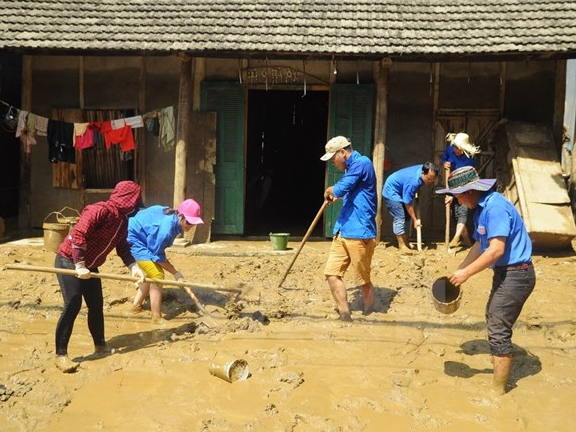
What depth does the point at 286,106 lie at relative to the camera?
14859mm

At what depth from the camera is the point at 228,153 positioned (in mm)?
10898

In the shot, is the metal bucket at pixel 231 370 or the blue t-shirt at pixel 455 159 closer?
the metal bucket at pixel 231 370

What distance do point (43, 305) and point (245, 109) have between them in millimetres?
5123

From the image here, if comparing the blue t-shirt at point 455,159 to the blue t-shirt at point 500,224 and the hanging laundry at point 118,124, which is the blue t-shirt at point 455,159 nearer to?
the blue t-shirt at point 500,224

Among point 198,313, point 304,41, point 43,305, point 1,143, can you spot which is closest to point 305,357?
point 198,313

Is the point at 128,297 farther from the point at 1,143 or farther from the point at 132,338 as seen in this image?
Answer: the point at 1,143

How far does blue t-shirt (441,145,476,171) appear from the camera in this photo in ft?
31.9

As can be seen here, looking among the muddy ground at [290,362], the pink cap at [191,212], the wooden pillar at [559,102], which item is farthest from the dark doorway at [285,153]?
the pink cap at [191,212]

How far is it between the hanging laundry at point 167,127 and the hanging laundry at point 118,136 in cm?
60

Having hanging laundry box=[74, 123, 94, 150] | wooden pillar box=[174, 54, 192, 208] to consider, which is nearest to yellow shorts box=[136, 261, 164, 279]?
wooden pillar box=[174, 54, 192, 208]

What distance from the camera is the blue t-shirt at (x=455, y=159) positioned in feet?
31.9

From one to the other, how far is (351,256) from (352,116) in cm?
486

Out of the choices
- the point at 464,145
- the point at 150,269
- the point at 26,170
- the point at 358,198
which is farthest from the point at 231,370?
the point at 26,170

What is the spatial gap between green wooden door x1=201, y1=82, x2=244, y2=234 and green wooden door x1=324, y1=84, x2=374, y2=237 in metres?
1.54
